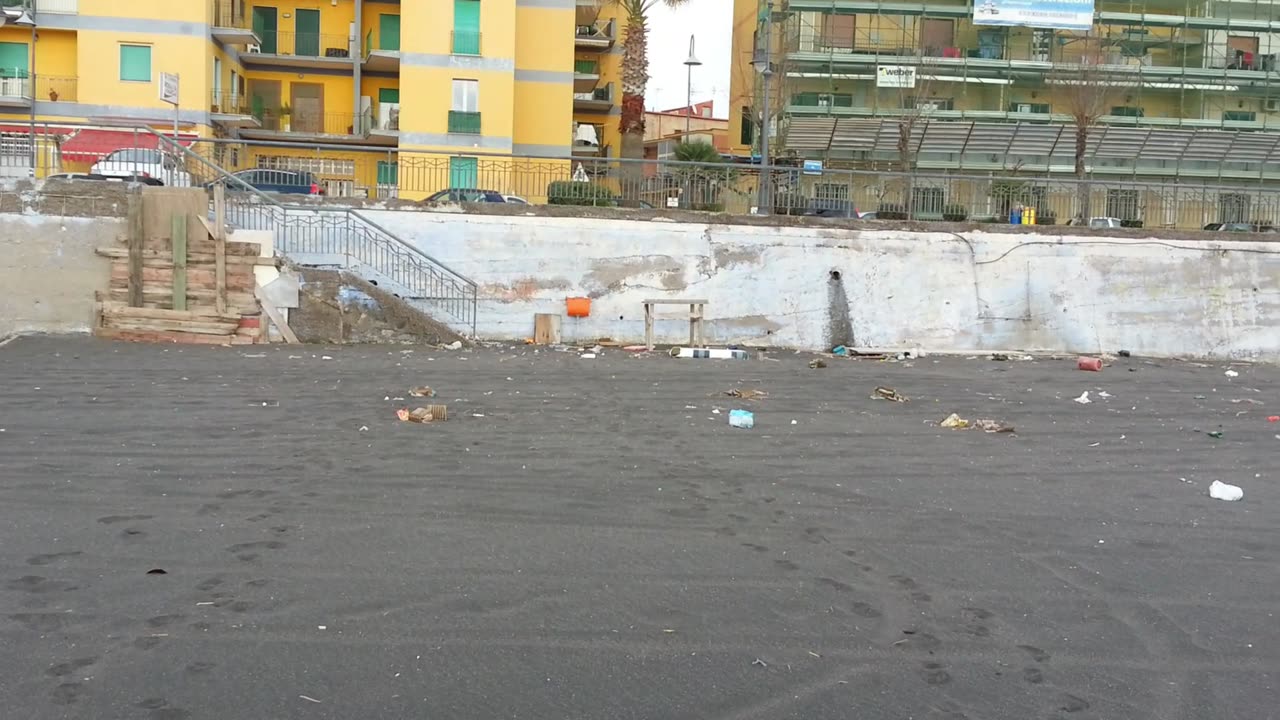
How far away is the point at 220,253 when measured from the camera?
18484mm

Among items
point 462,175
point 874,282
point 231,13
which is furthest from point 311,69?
point 874,282

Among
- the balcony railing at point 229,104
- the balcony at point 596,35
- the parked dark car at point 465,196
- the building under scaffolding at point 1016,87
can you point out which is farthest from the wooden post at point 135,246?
the building under scaffolding at point 1016,87

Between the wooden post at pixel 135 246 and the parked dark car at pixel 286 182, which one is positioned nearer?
the wooden post at pixel 135 246

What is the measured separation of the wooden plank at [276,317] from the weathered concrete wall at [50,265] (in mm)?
2534

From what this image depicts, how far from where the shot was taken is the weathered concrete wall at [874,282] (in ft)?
68.2

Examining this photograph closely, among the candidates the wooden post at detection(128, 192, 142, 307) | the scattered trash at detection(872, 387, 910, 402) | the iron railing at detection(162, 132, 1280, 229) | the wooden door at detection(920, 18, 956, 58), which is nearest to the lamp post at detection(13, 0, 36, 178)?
the iron railing at detection(162, 132, 1280, 229)

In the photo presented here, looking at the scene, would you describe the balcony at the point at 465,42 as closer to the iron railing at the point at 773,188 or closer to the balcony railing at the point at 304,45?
the balcony railing at the point at 304,45

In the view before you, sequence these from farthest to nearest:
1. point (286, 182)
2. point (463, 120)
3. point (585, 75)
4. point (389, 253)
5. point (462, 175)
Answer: point (585, 75)
point (463, 120)
point (462, 175)
point (286, 182)
point (389, 253)

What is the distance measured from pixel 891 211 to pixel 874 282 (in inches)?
73.7

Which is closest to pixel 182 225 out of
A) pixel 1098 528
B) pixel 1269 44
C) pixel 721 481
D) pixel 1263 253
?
pixel 721 481

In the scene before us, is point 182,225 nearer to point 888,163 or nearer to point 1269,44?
point 888,163

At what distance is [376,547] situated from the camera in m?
6.93

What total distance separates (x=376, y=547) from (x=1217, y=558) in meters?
5.48

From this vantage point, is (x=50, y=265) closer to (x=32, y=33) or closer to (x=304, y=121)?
(x=32, y=33)
